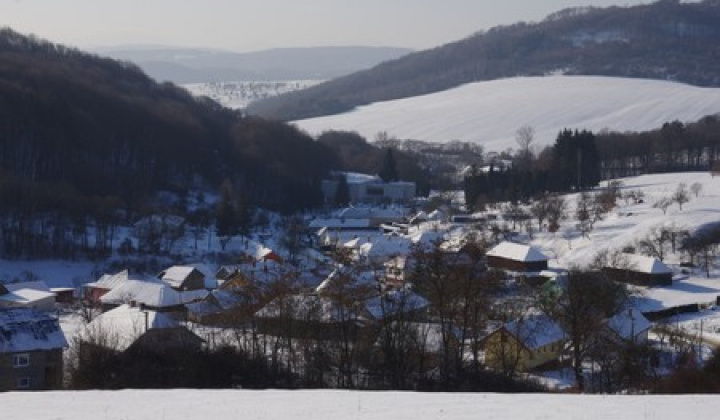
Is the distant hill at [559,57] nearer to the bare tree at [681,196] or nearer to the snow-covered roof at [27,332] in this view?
the bare tree at [681,196]

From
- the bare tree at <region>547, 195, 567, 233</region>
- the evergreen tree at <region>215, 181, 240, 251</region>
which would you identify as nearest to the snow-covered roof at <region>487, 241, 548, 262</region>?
the bare tree at <region>547, 195, 567, 233</region>

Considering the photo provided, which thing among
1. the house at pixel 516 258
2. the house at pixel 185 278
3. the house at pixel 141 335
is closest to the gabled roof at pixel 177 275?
the house at pixel 185 278

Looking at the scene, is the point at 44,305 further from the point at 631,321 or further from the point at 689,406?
the point at 689,406

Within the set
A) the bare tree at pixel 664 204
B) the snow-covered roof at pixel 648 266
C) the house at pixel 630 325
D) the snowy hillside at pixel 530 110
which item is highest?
the snowy hillside at pixel 530 110

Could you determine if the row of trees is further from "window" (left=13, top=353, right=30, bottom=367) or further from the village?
"window" (left=13, top=353, right=30, bottom=367)

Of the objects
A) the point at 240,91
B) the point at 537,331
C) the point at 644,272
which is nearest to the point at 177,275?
the point at 537,331
